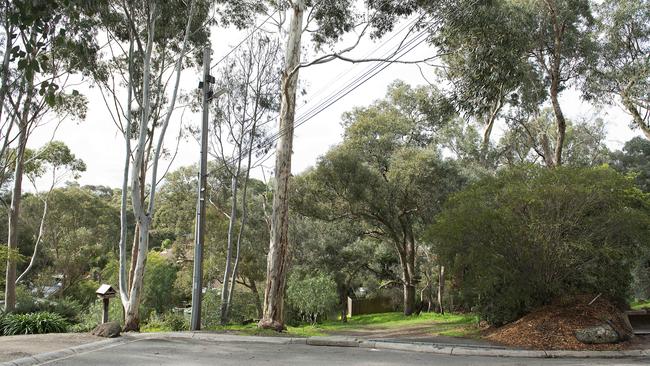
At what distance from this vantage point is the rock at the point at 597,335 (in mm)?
9930

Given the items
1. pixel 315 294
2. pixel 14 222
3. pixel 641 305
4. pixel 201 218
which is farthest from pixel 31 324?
pixel 641 305

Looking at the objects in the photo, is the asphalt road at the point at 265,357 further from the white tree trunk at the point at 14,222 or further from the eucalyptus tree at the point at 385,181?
the white tree trunk at the point at 14,222

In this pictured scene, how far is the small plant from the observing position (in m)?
11.8

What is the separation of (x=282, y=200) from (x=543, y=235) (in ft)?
23.0

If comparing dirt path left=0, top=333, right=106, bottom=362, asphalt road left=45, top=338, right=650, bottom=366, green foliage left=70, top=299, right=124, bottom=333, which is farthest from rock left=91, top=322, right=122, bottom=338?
green foliage left=70, top=299, right=124, bottom=333

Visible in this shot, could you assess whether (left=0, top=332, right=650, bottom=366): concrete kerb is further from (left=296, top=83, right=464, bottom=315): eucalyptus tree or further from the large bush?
(left=296, top=83, right=464, bottom=315): eucalyptus tree

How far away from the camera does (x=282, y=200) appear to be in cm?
1430

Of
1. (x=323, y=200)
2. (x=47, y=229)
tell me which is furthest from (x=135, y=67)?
(x=47, y=229)

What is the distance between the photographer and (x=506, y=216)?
1090 cm

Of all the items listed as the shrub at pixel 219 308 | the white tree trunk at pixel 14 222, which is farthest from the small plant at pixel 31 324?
the white tree trunk at pixel 14 222

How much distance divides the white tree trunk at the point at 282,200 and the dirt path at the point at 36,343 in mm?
4930

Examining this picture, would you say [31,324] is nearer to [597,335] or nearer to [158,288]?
[597,335]

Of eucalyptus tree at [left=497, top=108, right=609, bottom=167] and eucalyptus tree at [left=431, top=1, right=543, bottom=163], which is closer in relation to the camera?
eucalyptus tree at [left=431, top=1, right=543, bottom=163]

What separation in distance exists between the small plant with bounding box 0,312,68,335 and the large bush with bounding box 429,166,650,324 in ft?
32.0
